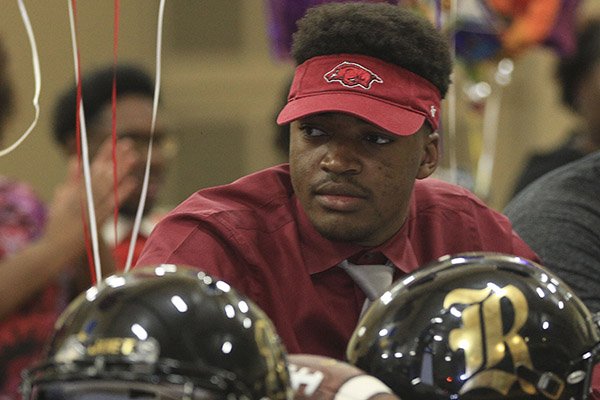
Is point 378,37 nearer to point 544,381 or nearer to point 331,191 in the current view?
point 331,191

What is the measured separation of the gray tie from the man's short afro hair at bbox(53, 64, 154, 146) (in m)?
1.61

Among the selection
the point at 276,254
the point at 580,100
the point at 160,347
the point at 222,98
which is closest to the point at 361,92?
the point at 276,254

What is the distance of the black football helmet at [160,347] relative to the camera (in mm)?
1192

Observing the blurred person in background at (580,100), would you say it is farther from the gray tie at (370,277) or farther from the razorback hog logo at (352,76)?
the razorback hog logo at (352,76)

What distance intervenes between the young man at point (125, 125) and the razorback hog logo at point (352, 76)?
1490 mm

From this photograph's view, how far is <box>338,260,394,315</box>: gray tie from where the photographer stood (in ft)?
5.97

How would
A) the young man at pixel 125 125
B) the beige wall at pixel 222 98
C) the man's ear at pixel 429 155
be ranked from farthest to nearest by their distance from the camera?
the beige wall at pixel 222 98
the young man at pixel 125 125
the man's ear at pixel 429 155

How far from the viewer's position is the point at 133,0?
6.87m

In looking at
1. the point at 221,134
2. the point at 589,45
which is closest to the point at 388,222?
the point at 589,45

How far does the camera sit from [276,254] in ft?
5.95

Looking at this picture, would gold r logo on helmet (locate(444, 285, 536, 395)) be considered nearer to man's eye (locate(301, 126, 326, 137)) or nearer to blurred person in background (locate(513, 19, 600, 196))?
man's eye (locate(301, 126, 326, 137))

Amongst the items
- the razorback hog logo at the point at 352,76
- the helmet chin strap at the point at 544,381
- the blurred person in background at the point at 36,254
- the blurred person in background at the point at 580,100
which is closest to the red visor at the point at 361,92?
the razorback hog logo at the point at 352,76

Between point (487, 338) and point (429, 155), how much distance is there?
0.61 m

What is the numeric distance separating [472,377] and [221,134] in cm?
603
